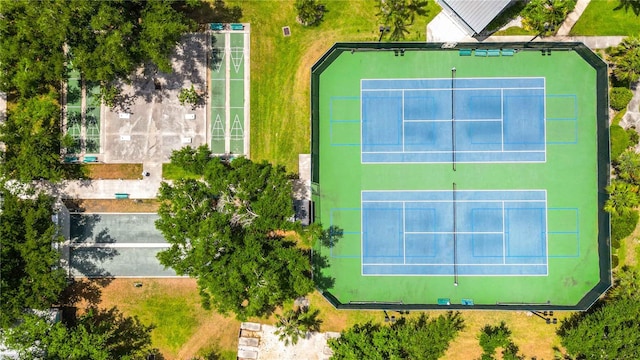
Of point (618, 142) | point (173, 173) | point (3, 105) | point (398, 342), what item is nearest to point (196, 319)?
point (173, 173)

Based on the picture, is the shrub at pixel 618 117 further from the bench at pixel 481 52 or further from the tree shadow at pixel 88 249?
the tree shadow at pixel 88 249

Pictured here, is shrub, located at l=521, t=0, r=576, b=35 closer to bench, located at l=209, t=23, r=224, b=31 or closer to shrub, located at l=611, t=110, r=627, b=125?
shrub, located at l=611, t=110, r=627, b=125

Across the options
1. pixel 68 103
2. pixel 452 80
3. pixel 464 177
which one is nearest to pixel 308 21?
pixel 452 80

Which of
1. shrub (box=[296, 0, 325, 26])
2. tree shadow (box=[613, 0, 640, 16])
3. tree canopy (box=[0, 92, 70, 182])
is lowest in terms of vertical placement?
tree canopy (box=[0, 92, 70, 182])

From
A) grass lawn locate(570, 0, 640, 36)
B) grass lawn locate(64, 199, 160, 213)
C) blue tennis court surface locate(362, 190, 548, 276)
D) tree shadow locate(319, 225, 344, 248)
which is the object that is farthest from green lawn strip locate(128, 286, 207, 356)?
grass lawn locate(570, 0, 640, 36)

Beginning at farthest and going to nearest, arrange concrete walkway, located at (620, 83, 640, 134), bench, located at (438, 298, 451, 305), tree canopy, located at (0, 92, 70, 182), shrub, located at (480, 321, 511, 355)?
concrete walkway, located at (620, 83, 640, 134) → bench, located at (438, 298, 451, 305) → shrub, located at (480, 321, 511, 355) → tree canopy, located at (0, 92, 70, 182)

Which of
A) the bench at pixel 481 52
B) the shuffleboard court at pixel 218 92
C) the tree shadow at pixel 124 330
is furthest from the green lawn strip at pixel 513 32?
the tree shadow at pixel 124 330

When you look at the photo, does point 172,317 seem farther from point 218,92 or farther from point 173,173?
point 218,92
